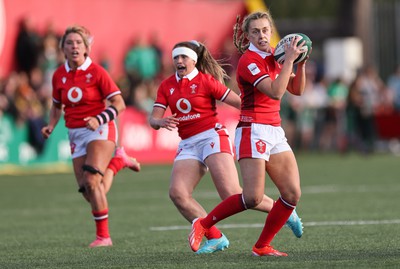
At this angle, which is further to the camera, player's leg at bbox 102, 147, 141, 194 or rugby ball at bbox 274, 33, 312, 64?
player's leg at bbox 102, 147, 141, 194

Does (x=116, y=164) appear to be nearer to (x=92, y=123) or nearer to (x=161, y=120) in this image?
(x=92, y=123)

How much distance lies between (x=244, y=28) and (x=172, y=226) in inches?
140

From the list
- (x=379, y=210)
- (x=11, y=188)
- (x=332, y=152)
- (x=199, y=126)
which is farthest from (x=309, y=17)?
(x=199, y=126)

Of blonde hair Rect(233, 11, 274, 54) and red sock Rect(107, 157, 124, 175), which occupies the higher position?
blonde hair Rect(233, 11, 274, 54)

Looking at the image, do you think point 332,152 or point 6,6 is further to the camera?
point 332,152

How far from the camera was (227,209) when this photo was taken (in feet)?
28.9

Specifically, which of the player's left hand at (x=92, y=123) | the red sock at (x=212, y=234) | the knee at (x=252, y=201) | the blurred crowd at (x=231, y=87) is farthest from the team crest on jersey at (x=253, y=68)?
the blurred crowd at (x=231, y=87)

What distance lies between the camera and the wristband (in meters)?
10.4

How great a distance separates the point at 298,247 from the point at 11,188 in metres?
9.59

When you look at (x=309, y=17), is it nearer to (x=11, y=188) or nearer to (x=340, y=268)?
(x=11, y=188)

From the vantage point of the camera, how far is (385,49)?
116 feet

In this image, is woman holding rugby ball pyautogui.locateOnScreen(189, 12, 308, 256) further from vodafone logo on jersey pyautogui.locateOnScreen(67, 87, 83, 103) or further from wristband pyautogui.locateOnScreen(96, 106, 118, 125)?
vodafone logo on jersey pyautogui.locateOnScreen(67, 87, 83, 103)

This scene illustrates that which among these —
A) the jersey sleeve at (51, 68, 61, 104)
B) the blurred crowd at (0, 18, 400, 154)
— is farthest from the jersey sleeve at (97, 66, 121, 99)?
the blurred crowd at (0, 18, 400, 154)

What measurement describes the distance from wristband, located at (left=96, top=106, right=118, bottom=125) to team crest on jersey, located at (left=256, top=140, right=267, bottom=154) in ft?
7.47
